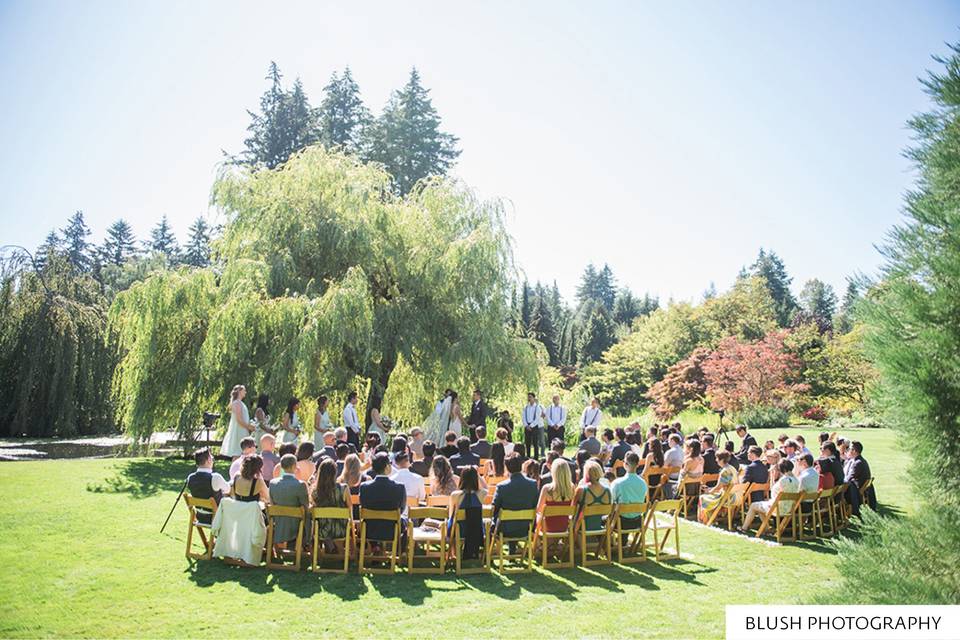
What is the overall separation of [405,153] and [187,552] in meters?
37.3

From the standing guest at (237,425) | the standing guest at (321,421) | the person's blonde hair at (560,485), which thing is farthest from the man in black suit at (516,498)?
the standing guest at (321,421)

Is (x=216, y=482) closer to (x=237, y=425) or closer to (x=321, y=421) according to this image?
(x=237, y=425)

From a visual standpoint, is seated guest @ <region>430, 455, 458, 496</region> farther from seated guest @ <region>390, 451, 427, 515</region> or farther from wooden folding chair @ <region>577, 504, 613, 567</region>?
wooden folding chair @ <region>577, 504, 613, 567</region>

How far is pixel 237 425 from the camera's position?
→ 1127cm

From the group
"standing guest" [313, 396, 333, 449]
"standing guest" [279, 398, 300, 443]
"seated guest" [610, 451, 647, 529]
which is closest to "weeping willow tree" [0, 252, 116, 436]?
"standing guest" [279, 398, 300, 443]

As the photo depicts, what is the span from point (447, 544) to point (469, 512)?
1.97ft

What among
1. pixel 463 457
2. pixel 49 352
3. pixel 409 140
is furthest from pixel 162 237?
pixel 463 457

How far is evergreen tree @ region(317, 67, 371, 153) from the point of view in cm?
4378

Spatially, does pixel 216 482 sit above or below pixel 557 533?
above

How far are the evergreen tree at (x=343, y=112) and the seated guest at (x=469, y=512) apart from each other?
39.1 metres

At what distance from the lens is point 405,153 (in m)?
42.2

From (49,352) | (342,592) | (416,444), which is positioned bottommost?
(342,592)

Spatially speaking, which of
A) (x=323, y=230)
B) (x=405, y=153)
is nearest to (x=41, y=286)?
(x=323, y=230)

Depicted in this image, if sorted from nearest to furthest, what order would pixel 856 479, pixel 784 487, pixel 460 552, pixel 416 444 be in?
pixel 460 552, pixel 784 487, pixel 856 479, pixel 416 444
